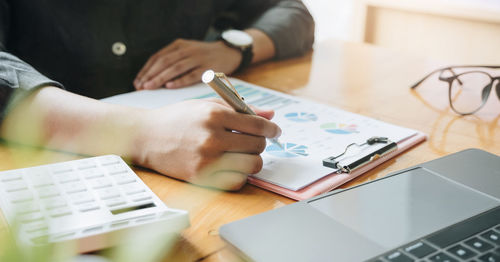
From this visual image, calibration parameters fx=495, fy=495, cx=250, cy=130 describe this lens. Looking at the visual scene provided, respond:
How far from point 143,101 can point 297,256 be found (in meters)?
0.52

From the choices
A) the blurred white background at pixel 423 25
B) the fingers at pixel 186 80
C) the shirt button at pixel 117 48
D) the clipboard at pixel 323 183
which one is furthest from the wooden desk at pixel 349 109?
the blurred white background at pixel 423 25

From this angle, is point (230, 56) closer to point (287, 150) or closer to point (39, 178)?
point (287, 150)

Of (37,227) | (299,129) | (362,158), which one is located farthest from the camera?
(299,129)

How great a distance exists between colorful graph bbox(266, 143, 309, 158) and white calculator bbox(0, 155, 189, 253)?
0.65ft

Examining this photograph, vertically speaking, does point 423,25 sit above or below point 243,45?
below

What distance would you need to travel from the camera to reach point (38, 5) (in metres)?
0.96

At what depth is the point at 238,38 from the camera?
1096 millimetres

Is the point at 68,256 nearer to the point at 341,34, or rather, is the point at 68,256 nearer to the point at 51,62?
the point at 51,62

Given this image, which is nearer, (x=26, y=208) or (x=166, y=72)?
(x=26, y=208)

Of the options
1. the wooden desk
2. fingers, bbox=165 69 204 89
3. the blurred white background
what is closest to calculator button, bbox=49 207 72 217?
the wooden desk

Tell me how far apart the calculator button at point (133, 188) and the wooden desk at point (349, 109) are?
43mm

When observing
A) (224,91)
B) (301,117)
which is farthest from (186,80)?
(224,91)

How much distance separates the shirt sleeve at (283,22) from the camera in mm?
1153

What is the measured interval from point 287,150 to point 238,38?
499 millimetres
